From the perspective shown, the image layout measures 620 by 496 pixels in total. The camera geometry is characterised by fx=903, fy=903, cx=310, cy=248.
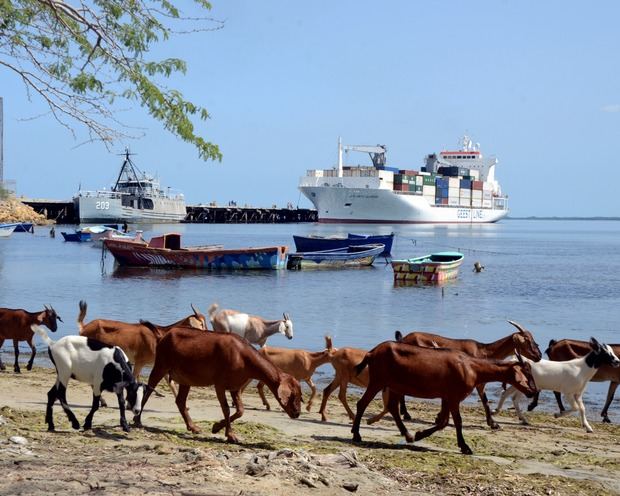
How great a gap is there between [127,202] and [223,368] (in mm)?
110686

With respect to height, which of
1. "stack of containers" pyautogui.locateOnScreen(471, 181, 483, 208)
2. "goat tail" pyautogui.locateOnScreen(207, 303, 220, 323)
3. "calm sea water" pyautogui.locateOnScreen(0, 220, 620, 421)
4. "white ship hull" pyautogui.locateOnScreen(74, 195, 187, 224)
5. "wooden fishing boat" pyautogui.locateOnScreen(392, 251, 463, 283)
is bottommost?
"calm sea water" pyautogui.locateOnScreen(0, 220, 620, 421)

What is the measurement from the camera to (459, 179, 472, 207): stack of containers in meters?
149

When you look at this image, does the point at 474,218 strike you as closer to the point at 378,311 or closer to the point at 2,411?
the point at 378,311

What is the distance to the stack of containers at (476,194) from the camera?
499ft

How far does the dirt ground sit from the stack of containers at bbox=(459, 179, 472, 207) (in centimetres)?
13900

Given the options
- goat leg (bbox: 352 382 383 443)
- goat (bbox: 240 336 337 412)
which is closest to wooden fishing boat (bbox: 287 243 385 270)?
goat (bbox: 240 336 337 412)

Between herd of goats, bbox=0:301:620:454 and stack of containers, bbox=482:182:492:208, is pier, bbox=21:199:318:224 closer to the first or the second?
stack of containers, bbox=482:182:492:208

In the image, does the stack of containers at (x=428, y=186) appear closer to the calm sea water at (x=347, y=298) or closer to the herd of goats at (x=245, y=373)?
the calm sea water at (x=347, y=298)

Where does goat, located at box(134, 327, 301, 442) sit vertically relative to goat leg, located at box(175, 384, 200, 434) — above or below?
above

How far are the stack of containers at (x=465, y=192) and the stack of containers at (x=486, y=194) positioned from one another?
15.0 ft

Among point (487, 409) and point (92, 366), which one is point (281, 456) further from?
point (487, 409)

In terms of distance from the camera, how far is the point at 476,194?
505ft

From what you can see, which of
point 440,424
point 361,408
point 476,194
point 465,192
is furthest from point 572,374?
point 476,194

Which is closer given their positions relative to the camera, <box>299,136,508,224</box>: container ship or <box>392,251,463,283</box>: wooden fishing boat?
<box>392,251,463,283</box>: wooden fishing boat
